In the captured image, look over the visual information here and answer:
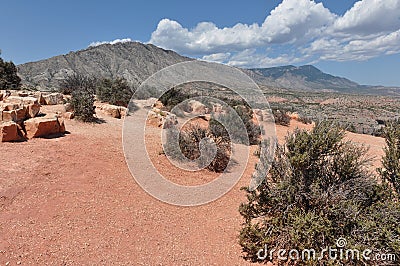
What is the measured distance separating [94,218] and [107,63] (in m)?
73.1

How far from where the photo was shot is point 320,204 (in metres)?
4.30

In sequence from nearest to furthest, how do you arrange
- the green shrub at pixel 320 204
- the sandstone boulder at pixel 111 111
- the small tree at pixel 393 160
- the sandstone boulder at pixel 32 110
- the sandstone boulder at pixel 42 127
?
the green shrub at pixel 320 204 → the small tree at pixel 393 160 → the sandstone boulder at pixel 42 127 → the sandstone boulder at pixel 32 110 → the sandstone boulder at pixel 111 111

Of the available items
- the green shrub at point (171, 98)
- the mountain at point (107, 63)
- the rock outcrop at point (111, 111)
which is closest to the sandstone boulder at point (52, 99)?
the rock outcrop at point (111, 111)

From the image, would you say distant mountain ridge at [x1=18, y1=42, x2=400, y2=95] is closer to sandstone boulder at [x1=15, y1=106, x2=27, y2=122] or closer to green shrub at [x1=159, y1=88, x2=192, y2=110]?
green shrub at [x1=159, y1=88, x2=192, y2=110]

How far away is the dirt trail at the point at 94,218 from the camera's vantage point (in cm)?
404

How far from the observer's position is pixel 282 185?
4.42 metres

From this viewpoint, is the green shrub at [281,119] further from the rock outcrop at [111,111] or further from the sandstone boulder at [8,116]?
the sandstone boulder at [8,116]

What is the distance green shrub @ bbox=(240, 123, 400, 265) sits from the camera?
383cm

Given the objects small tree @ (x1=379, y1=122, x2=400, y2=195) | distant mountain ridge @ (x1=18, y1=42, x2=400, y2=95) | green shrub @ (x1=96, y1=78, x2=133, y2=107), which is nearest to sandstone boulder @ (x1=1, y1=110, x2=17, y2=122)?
green shrub @ (x1=96, y1=78, x2=133, y2=107)

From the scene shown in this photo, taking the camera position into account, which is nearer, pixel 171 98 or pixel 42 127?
pixel 42 127

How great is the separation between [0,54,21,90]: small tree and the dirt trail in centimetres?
1390

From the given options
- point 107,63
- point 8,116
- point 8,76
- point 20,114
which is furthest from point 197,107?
point 107,63

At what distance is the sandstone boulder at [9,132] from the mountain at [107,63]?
4466 cm

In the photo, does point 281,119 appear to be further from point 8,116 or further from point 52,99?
point 8,116
